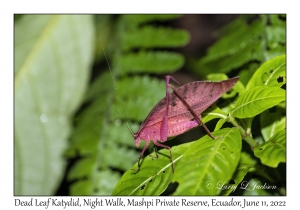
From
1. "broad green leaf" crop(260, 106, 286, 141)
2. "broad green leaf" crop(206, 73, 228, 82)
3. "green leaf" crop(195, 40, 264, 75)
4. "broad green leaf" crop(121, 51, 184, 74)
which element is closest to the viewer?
"broad green leaf" crop(260, 106, 286, 141)

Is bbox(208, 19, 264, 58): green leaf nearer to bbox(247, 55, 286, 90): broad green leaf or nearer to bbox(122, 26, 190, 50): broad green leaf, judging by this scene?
bbox(122, 26, 190, 50): broad green leaf

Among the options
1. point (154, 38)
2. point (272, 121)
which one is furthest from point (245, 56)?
point (154, 38)

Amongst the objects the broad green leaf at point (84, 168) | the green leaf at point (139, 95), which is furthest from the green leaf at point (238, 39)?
the broad green leaf at point (84, 168)

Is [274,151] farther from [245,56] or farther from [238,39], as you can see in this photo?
[238,39]

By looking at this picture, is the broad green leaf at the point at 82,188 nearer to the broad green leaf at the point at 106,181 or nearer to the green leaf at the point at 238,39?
the broad green leaf at the point at 106,181

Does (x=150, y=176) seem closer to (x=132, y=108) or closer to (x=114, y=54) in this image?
(x=132, y=108)

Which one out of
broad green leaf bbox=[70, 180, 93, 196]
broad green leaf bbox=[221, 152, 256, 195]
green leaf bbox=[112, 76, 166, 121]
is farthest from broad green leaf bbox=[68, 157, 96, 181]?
broad green leaf bbox=[221, 152, 256, 195]
